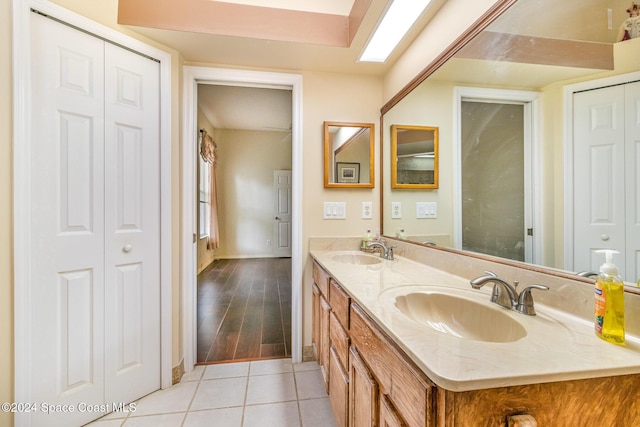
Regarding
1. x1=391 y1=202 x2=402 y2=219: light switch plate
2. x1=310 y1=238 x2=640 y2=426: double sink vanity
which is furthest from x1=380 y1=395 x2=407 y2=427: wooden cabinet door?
x1=391 y1=202 x2=402 y2=219: light switch plate

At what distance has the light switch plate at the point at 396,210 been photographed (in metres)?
1.82

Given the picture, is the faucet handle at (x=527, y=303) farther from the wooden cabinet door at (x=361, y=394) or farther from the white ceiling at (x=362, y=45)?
the white ceiling at (x=362, y=45)

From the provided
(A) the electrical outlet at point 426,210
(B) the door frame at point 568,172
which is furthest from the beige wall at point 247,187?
(B) the door frame at point 568,172

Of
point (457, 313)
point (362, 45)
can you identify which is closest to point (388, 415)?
point (457, 313)

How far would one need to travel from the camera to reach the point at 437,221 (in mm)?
1473

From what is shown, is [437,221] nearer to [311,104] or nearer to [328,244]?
[328,244]

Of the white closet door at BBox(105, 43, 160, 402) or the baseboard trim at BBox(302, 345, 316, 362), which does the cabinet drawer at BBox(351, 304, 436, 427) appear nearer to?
the baseboard trim at BBox(302, 345, 316, 362)

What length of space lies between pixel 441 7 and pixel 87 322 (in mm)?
2469

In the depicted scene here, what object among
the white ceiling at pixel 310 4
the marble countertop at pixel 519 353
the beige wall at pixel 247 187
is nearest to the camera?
the marble countertop at pixel 519 353

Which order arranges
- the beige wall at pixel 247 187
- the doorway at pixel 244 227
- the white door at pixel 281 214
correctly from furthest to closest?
the white door at pixel 281 214, the beige wall at pixel 247 187, the doorway at pixel 244 227

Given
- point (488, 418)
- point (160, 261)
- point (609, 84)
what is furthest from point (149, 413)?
point (609, 84)

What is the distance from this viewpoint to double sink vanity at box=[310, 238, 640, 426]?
0.53 metres

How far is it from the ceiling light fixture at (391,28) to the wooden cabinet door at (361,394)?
160cm

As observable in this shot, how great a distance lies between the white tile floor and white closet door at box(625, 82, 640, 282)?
1.43 meters
